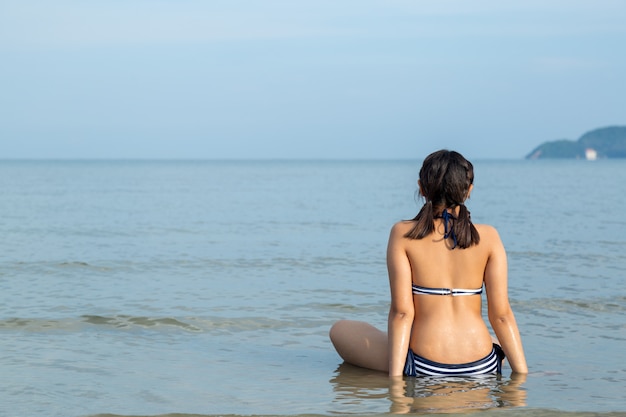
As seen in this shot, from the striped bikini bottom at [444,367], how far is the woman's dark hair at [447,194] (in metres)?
0.86

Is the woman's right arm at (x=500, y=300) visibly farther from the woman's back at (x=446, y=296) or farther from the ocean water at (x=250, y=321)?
the ocean water at (x=250, y=321)

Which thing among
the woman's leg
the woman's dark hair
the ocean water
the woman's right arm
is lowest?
the ocean water

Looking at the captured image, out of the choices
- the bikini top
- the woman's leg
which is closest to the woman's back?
the bikini top

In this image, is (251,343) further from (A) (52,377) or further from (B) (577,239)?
(B) (577,239)

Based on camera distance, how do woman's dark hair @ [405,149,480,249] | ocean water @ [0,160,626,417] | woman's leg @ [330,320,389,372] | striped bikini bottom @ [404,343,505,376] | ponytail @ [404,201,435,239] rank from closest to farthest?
woman's dark hair @ [405,149,480,249] < ponytail @ [404,201,435,239] < striped bikini bottom @ [404,343,505,376] < ocean water @ [0,160,626,417] < woman's leg @ [330,320,389,372]

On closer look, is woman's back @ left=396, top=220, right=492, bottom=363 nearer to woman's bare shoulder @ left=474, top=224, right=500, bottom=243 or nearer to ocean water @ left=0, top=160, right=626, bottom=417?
woman's bare shoulder @ left=474, top=224, right=500, bottom=243

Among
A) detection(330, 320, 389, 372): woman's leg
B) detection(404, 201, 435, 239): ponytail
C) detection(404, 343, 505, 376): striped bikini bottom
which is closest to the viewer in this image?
detection(404, 201, 435, 239): ponytail

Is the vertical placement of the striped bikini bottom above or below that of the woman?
below

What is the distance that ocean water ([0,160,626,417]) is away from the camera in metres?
5.66

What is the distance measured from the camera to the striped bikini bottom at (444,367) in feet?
18.2

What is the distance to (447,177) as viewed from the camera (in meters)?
5.18

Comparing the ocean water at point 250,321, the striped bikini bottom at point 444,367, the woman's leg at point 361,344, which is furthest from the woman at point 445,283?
the woman's leg at point 361,344

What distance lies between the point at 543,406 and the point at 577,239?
13152mm

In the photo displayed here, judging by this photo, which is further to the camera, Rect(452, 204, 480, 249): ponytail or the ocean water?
the ocean water
